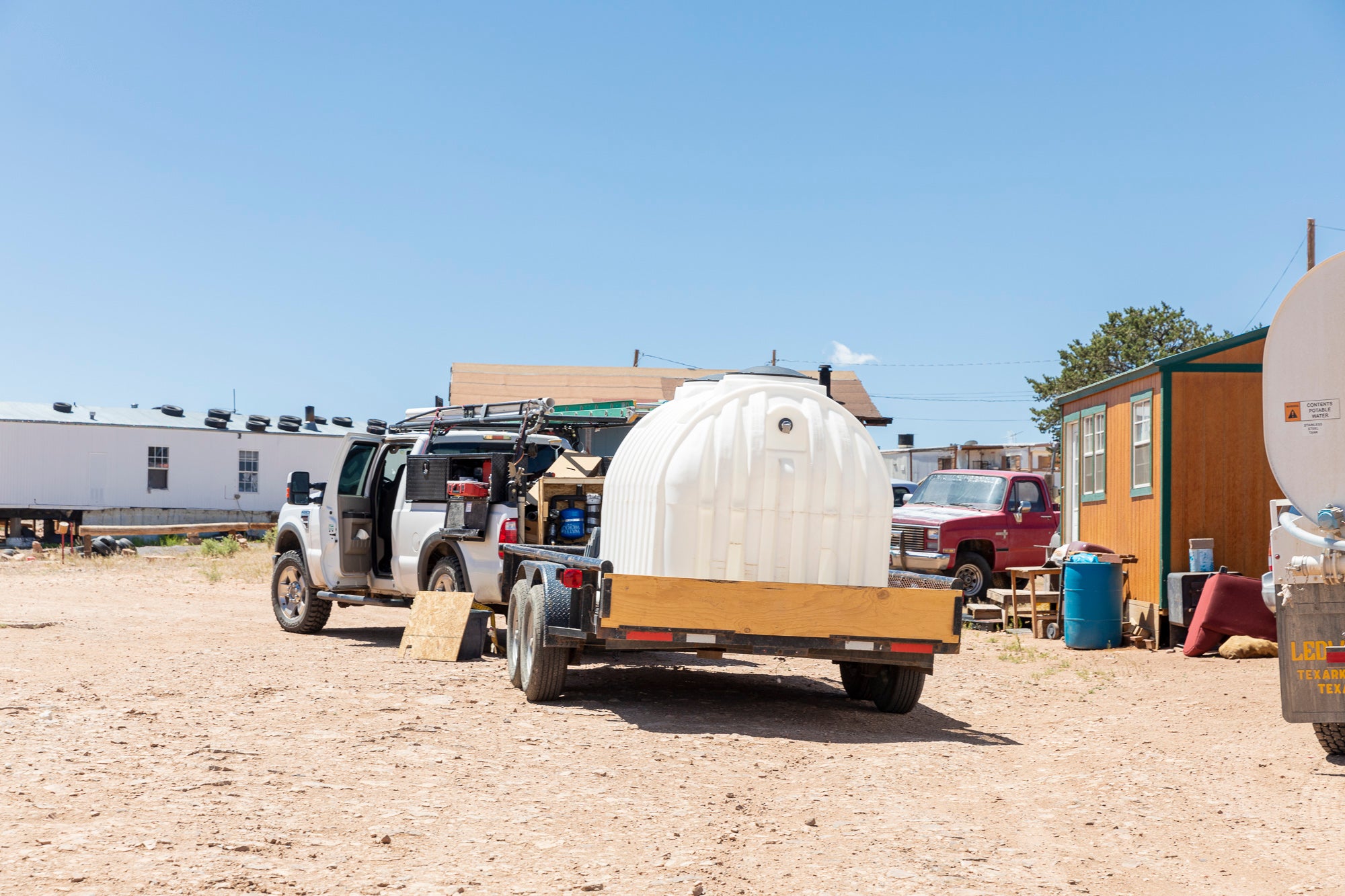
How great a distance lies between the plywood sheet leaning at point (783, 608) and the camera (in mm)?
8430

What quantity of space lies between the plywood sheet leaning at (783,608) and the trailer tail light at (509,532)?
12.0ft

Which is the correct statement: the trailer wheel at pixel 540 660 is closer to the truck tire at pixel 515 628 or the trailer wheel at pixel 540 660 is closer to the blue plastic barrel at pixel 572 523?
the truck tire at pixel 515 628

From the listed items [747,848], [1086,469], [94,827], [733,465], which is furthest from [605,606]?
[1086,469]

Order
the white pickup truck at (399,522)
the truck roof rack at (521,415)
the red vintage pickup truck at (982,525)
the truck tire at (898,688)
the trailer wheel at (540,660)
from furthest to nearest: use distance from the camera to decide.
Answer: the red vintage pickup truck at (982,525) → the truck roof rack at (521,415) → the white pickup truck at (399,522) → the truck tire at (898,688) → the trailer wheel at (540,660)

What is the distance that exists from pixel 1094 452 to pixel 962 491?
2.47 m

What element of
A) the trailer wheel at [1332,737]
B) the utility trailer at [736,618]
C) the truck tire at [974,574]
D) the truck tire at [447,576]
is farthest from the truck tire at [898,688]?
the truck tire at [974,574]

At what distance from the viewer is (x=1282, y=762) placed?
7938 millimetres

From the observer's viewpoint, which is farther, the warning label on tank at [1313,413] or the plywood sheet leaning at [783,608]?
the plywood sheet leaning at [783,608]

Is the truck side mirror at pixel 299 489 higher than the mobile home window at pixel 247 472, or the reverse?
the mobile home window at pixel 247 472

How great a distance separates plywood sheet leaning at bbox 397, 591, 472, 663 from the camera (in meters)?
12.1

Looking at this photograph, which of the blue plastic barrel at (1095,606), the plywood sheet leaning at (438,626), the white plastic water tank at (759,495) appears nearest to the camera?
the white plastic water tank at (759,495)

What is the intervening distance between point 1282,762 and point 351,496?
9.47m

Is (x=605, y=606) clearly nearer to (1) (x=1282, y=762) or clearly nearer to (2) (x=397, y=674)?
(2) (x=397, y=674)

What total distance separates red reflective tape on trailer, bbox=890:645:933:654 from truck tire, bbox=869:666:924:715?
66 centimetres
